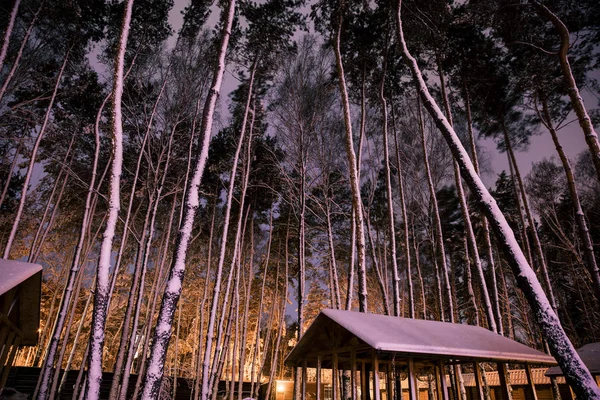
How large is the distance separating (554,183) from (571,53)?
21.0ft

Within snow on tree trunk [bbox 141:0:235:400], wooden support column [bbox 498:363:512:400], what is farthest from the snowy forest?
wooden support column [bbox 498:363:512:400]

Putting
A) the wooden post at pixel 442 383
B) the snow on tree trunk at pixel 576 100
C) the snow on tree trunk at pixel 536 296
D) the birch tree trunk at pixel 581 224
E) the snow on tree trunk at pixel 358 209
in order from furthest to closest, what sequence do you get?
1. the snow on tree trunk at pixel 358 209
2. the birch tree trunk at pixel 581 224
3. the snow on tree trunk at pixel 576 100
4. the wooden post at pixel 442 383
5. the snow on tree trunk at pixel 536 296

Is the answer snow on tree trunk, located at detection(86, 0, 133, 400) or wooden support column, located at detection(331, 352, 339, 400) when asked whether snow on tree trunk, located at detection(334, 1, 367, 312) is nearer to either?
wooden support column, located at detection(331, 352, 339, 400)

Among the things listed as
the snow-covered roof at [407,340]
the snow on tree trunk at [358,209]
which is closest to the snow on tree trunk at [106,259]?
the snow-covered roof at [407,340]

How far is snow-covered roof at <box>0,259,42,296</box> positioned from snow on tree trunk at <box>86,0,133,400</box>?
68 cm

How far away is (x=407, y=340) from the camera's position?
3.40m

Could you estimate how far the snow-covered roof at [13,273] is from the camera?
3.19 m

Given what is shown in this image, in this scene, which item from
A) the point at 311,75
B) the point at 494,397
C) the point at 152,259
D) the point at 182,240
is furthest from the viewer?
the point at 152,259

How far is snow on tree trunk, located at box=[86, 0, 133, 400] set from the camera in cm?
361

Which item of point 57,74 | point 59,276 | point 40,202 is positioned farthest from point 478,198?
point 59,276

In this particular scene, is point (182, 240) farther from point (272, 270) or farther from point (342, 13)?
point (272, 270)

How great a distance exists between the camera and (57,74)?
8.53 metres

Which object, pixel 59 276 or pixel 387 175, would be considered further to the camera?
pixel 59 276

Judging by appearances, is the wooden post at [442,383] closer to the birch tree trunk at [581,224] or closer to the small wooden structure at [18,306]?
the birch tree trunk at [581,224]
